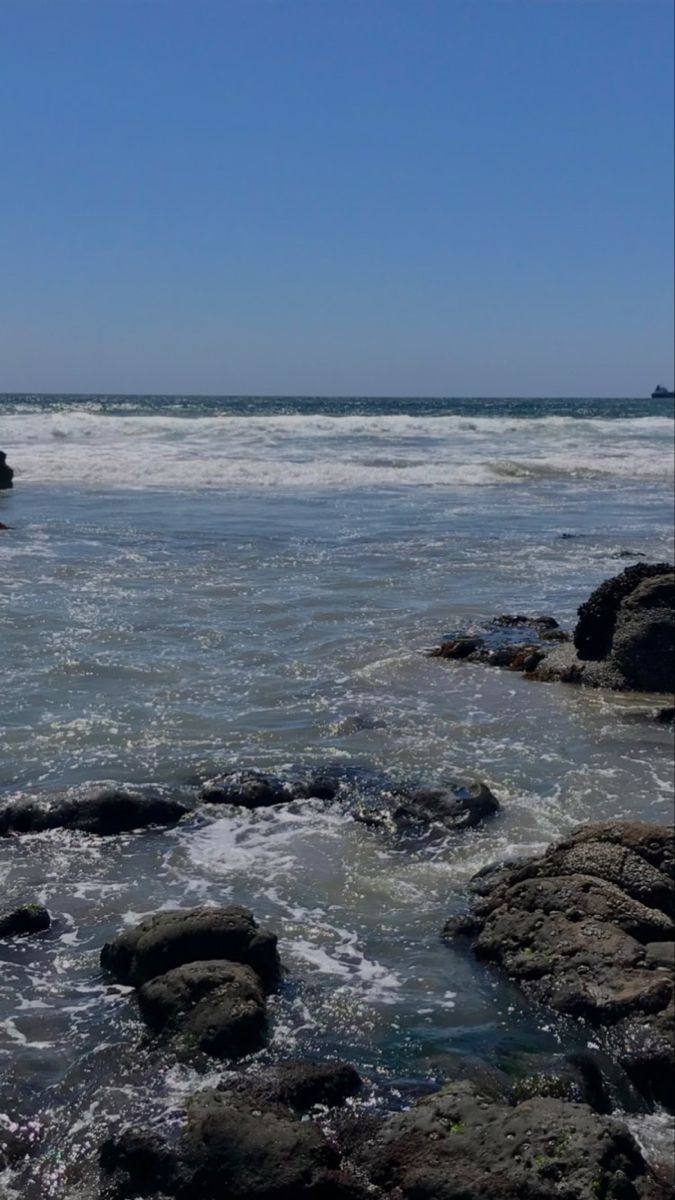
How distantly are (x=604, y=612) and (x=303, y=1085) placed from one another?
32.2ft

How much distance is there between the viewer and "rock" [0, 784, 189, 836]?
955 centimetres

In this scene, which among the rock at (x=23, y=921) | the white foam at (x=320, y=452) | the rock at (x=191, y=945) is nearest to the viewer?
the rock at (x=191, y=945)

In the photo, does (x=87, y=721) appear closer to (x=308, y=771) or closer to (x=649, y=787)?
(x=308, y=771)

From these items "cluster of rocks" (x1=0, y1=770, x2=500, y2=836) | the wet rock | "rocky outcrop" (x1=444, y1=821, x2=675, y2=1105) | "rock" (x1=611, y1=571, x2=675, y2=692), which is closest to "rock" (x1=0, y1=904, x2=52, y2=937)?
"cluster of rocks" (x1=0, y1=770, x2=500, y2=836)

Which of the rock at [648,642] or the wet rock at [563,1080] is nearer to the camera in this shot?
the wet rock at [563,1080]

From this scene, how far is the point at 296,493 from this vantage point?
117 feet

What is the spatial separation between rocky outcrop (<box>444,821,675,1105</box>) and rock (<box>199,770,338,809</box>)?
A: 7.13 ft

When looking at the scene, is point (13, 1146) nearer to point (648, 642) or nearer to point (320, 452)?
point (648, 642)

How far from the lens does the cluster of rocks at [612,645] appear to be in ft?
46.6

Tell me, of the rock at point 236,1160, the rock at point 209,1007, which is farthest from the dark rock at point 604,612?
the rock at point 236,1160

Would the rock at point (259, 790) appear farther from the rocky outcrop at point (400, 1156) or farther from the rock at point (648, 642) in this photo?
the rock at point (648, 642)

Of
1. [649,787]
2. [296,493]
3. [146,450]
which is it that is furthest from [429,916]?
[146,450]

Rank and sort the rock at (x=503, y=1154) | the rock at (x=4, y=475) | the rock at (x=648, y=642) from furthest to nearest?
the rock at (x=4, y=475) < the rock at (x=648, y=642) < the rock at (x=503, y=1154)

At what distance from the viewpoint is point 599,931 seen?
739 centimetres
